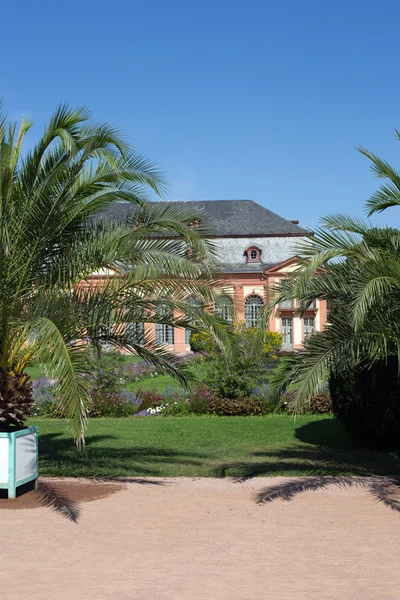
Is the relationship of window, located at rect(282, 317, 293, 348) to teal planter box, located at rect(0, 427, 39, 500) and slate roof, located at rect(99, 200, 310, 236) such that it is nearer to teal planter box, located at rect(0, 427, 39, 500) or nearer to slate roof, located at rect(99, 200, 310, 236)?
slate roof, located at rect(99, 200, 310, 236)

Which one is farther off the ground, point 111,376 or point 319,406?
point 111,376

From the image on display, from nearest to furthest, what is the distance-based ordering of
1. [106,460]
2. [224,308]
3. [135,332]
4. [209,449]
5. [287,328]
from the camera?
1. [224,308]
2. [135,332]
3. [106,460]
4. [209,449]
5. [287,328]

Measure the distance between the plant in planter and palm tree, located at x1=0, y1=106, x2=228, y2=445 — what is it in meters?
0.01

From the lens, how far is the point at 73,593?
5094 mm

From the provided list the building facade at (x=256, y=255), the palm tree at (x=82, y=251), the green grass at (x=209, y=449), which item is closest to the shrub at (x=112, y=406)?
the green grass at (x=209, y=449)

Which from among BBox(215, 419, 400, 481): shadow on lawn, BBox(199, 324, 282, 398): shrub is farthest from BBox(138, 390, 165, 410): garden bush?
BBox(215, 419, 400, 481): shadow on lawn

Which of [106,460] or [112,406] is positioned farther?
[112,406]

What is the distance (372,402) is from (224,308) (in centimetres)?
314

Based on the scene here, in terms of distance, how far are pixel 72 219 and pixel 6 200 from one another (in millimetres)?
843

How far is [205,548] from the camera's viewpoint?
6.25 meters

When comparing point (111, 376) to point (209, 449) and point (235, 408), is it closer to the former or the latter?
point (235, 408)

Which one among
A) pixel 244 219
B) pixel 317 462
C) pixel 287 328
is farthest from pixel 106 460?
pixel 244 219

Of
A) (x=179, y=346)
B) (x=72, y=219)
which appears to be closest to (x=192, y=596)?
(x=72, y=219)

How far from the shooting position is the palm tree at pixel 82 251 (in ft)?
26.1
